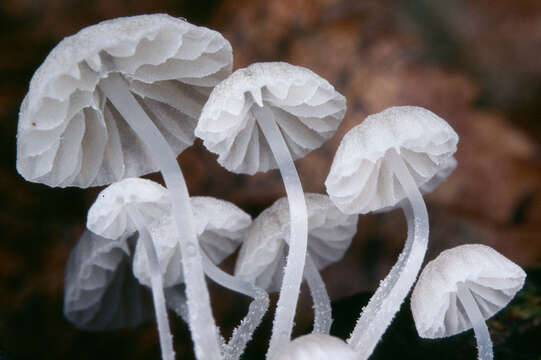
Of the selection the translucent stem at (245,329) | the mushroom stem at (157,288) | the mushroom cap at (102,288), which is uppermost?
the mushroom stem at (157,288)

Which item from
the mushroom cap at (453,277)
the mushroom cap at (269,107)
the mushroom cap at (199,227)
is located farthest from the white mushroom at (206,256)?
the mushroom cap at (453,277)

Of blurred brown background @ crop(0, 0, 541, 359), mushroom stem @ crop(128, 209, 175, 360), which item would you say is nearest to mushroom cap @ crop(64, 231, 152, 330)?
blurred brown background @ crop(0, 0, 541, 359)

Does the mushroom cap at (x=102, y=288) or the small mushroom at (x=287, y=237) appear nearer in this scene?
the small mushroom at (x=287, y=237)

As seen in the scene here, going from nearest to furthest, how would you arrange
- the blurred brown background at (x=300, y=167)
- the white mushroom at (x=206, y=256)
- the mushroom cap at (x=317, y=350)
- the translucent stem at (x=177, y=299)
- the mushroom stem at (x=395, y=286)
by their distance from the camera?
the mushroom cap at (x=317, y=350) → the mushroom stem at (x=395, y=286) → the white mushroom at (x=206, y=256) → the translucent stem at (x=177, y=299) → the blurred brown background at (x=300, y=167)

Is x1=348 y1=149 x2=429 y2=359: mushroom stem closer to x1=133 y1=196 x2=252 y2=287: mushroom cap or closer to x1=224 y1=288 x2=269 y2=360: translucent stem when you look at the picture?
x1=224 y1=288 x2=269 y2=360: translucent stem

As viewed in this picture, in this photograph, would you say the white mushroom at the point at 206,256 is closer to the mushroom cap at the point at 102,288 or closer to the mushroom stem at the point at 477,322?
the mushroom cap at the point at 102,288

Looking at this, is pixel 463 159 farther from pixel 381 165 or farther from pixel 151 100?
pixel 151 100
